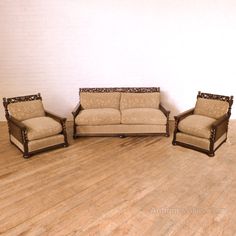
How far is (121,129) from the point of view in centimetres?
453

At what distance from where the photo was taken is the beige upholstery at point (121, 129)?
4487 mm

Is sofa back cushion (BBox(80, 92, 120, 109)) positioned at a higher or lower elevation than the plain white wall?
lower

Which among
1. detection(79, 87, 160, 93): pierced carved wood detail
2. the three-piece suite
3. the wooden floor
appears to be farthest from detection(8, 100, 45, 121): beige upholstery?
detection(79, 87, 160, 93): pierced carved wood detail

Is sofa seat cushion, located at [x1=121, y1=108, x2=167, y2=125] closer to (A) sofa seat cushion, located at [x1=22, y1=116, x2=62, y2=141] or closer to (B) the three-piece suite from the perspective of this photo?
(B) the three-piece suite

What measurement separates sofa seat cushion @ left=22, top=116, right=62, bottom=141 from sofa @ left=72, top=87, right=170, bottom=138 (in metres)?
0.46

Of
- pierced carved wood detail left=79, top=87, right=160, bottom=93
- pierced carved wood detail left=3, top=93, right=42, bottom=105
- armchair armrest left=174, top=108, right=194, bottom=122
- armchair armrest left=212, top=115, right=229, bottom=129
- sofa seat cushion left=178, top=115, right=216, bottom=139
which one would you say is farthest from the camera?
pierced carved wood detail left=79, top=87, right=160, bottom=93

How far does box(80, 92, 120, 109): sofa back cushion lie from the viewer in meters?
4.83

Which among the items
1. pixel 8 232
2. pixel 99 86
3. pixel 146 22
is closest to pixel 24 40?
pixel 99 86

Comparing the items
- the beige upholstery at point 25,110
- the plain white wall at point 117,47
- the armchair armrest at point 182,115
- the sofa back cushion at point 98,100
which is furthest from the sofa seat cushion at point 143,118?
the beige upholstery at point 25,110

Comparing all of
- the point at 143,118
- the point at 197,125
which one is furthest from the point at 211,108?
the point at 143,118

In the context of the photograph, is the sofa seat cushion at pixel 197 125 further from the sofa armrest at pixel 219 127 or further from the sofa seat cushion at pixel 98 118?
the sofa seat cushion at pixel 98 118

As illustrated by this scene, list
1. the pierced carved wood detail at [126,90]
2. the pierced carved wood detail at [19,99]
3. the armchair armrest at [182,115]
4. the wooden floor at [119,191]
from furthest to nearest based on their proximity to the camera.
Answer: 1. the pierced carved wood detail at [126,90]
2. the pierced carved wood detail at [19,99]
3. the armchair armrest at [182,115]
4. the wooden floor at [119,191]

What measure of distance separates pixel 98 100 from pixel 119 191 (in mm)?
2268

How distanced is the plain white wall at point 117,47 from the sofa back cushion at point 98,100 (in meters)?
0.58
